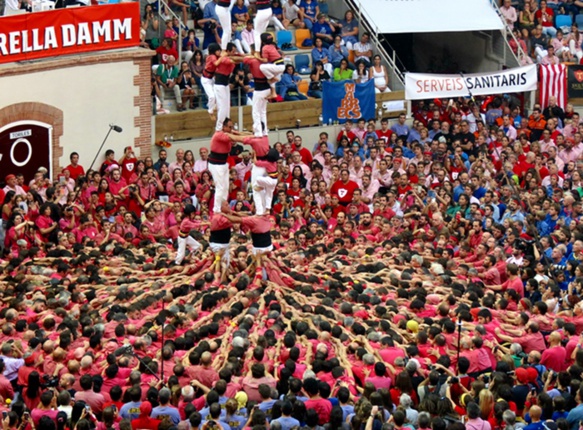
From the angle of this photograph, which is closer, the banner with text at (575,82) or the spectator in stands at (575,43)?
the banner with text at (575,82)

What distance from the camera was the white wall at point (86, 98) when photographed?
29234 mm

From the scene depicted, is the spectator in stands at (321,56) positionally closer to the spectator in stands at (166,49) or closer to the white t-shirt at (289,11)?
the white t-shirt at (289,11)

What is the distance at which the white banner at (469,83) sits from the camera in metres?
33.4

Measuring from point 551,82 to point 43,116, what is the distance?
42.2 ft

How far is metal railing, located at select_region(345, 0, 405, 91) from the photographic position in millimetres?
34781

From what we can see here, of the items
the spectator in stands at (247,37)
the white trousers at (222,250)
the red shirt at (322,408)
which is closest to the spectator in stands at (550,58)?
the spectator in stands at (247,37)

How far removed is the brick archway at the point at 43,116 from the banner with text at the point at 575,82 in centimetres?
1315

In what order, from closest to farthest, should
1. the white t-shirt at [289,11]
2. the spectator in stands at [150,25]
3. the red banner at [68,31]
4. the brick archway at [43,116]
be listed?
the red banner at [68,31] < the brick archway at [43,116] < the spectator in stands at [150,25] < the white t-shirt at [289,11]

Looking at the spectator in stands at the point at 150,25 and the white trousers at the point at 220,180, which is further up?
the spectator in stands at the point at 150,25

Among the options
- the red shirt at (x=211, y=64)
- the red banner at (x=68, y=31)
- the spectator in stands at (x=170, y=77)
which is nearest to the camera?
the red shirt at (x=211, y=64)

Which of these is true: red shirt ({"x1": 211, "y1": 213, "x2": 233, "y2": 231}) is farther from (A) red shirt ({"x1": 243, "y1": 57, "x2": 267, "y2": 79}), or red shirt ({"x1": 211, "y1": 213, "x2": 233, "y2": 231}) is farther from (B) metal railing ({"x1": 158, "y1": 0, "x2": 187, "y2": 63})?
(B) metal railing ({"x1": 158, "y1": 0, "x2": 187, "y2": 63})

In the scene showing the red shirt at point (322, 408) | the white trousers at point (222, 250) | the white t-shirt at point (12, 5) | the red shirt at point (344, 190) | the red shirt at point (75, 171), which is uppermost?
the white t-shirt at point (12, 5)

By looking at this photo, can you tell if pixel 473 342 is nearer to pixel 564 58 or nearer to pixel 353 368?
pixel 353 368

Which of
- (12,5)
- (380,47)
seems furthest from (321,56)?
(12,5)
